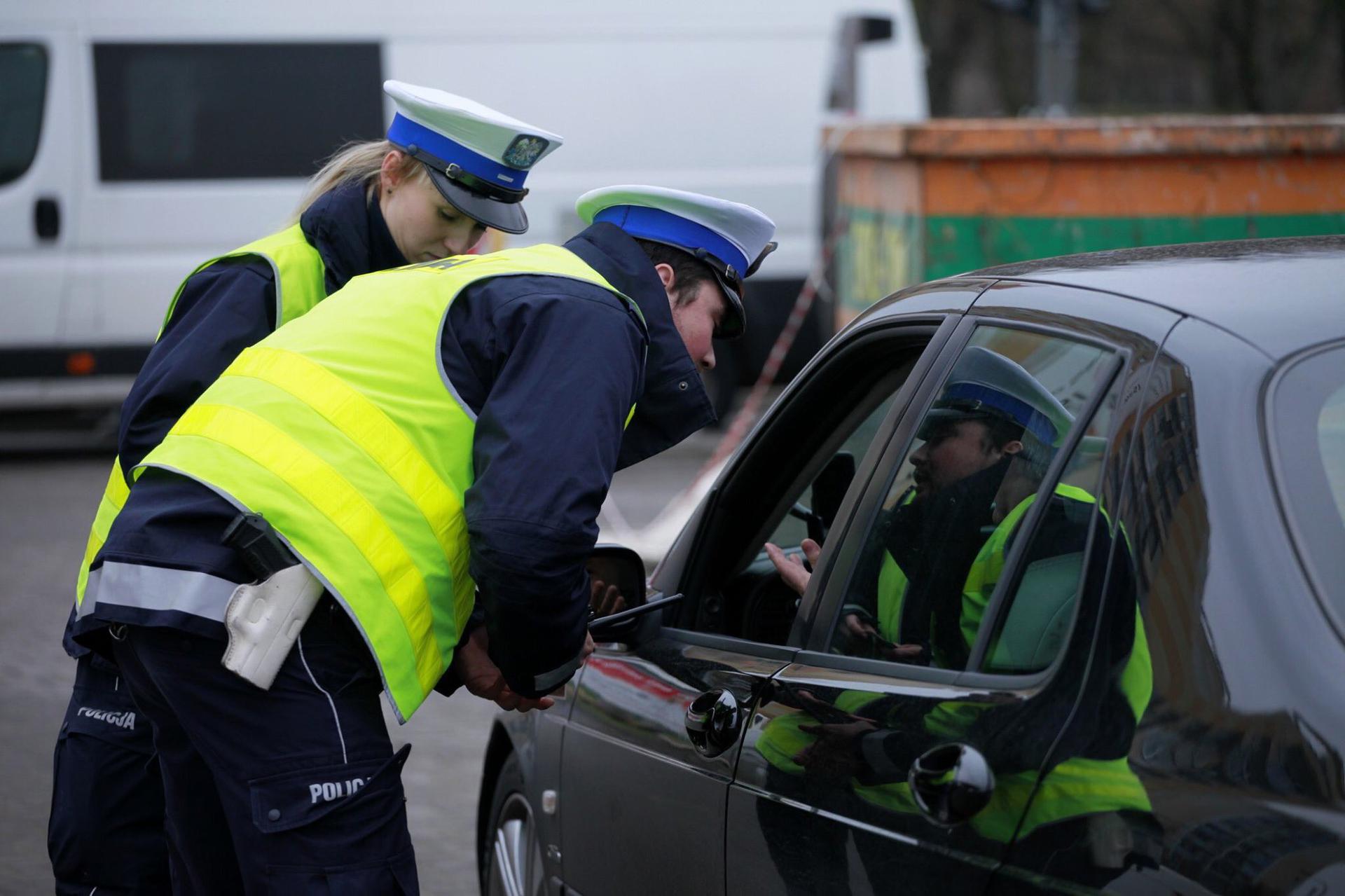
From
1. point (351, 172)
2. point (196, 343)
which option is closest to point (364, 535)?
point (196, 343)

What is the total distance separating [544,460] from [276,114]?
9111mm

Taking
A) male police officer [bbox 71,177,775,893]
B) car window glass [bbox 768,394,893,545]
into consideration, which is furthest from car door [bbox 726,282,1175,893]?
male police officer [bbox 71,177,775,893]

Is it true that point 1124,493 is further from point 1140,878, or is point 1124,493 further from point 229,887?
point 229,887

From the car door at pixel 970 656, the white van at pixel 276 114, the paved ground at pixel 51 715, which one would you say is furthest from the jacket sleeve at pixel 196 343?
the white van at pixel 276 114

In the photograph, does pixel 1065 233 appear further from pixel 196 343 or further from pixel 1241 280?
pixel 1241 280

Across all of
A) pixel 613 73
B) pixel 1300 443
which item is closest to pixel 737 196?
pixel 613 73

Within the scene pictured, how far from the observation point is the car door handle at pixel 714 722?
2480 millimetres

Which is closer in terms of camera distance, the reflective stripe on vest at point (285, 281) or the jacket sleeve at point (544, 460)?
the jacket sleeve at point (544, 460)

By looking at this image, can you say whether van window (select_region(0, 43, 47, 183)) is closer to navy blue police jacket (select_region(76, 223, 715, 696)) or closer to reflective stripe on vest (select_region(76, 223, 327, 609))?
reflective stripe on vest (select_region(76, 223, 327, 609))

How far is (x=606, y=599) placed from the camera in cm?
293

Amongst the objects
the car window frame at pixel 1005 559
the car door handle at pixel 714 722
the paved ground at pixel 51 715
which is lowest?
the paved ground at pixel 51 715

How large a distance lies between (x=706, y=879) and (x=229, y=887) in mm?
789

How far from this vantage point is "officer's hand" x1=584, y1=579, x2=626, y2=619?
2.92 m

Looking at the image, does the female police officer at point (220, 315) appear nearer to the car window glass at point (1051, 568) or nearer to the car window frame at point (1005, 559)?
the car window frame at point (1005, 559)
